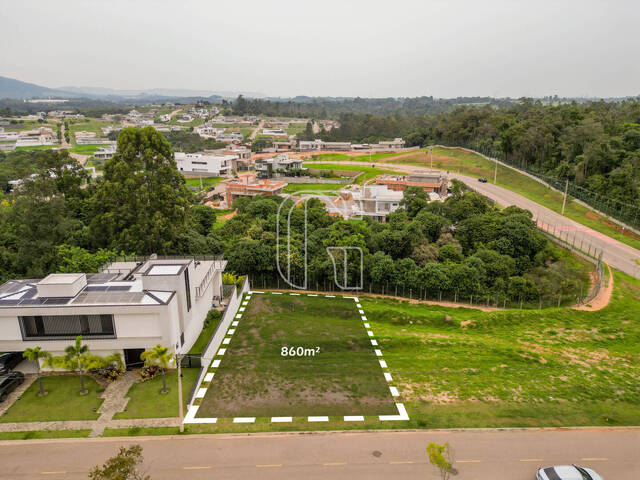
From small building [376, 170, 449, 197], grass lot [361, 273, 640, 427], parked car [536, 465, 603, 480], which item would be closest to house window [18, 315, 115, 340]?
grass lot [361, 273, 640, 427]

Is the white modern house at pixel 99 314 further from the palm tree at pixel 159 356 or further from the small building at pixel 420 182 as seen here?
the small building at pixel 420 182

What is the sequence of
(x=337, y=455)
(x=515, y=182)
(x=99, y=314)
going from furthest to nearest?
(x=515, y=182), (x=99, y=314), (x=337, y=455)

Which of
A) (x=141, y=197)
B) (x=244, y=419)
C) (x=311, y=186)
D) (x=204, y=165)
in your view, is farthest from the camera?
(x=204, y=165)

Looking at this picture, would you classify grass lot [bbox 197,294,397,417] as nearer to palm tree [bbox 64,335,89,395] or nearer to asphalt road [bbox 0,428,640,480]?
asphalt road [bbox 0,428,640,480]

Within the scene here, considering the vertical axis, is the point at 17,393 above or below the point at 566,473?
below

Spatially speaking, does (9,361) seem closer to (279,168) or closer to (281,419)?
(281,419)

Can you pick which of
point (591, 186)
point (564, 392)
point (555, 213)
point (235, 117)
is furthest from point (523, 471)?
point (235, 117)

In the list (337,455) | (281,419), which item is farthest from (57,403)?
(337,455)
